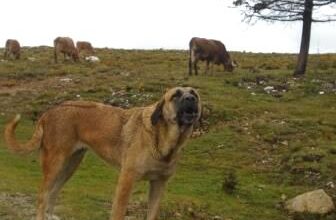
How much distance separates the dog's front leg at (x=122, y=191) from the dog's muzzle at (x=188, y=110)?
3.39 ft

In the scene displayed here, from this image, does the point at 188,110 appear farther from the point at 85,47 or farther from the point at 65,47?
the point at 85,47

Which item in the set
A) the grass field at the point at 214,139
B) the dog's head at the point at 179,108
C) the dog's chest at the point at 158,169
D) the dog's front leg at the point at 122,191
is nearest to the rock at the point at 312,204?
the grass field at the point at 214,139

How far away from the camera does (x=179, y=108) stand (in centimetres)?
945

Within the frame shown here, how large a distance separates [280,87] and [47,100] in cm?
912

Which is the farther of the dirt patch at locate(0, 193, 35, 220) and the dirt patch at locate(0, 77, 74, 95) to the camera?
the dirt patch at locate(0, 77, 74, 95)

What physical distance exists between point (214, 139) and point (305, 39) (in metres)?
13.4

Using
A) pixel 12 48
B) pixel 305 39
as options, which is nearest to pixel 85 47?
pixel 12 48

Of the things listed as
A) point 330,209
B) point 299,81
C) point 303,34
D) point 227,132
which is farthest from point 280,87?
point 330,209

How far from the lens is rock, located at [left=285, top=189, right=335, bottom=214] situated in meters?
13.9

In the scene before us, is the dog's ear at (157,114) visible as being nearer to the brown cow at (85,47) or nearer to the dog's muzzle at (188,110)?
the dog's muzzle at (188,110)

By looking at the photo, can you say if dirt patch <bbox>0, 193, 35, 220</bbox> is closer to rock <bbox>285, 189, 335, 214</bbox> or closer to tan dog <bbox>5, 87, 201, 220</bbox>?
tan dog <bbox>5, 87, 201, 220</bbox>

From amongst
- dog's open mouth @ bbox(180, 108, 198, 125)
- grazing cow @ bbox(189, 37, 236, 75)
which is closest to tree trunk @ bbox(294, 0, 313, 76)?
grazing cow @ bbox(189, 37, 236, 75)

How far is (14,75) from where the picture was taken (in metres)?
30.8

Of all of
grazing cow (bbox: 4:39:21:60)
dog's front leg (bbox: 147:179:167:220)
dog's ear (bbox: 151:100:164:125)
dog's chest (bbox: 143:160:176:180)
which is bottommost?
grazing cow (bbox: 4:39:21:60)
